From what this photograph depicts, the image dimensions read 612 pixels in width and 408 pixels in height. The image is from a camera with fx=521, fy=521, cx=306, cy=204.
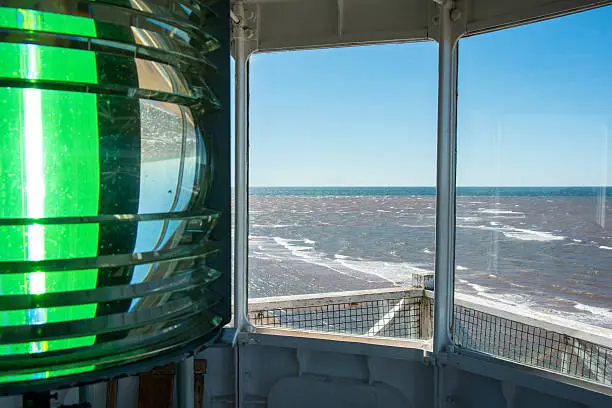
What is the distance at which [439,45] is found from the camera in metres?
2.58

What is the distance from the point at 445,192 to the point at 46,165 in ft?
7.98

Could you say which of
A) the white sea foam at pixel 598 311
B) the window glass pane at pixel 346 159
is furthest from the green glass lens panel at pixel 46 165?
the white sea foam at pixel 598 311

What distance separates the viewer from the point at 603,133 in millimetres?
2227

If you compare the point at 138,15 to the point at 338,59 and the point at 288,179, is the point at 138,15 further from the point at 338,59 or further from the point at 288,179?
the point at 338,59

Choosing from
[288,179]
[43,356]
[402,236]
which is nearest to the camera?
[43,356]

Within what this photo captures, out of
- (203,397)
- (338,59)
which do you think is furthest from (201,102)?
(338,59)

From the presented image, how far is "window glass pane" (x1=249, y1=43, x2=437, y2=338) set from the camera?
297cm

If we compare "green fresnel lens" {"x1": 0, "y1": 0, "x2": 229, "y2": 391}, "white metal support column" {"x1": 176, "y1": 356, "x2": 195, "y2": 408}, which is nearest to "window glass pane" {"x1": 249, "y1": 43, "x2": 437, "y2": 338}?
"white metal support column" {"x1": 176, "y1": 356, "x2": 195, "y2": 408}

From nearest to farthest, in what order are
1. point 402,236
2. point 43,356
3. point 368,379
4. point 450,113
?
point 43,356 < point 450,113 < point 368,379 < point 402,236

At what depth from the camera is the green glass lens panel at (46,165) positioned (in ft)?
1.14

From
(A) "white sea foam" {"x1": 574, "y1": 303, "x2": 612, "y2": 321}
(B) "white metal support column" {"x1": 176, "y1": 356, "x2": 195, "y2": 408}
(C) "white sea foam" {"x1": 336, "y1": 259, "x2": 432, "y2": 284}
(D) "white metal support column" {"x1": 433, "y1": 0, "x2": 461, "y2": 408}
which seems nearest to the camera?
(B) "white metal support column" {"x1": 176, "y1": 356, "x2": 195, "y2": 408}

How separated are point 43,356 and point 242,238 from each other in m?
2.61

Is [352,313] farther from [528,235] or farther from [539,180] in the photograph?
[539,180]

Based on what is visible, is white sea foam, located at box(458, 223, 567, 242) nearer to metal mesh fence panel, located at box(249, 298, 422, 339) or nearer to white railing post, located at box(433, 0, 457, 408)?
white railing post, located at box(433, 0, 457, 408)
